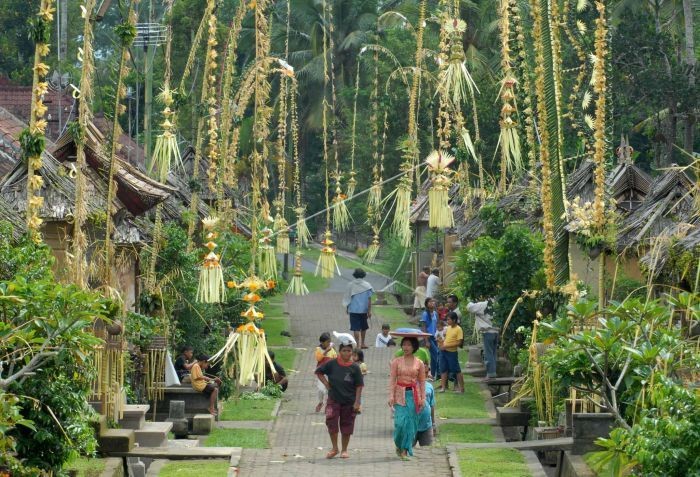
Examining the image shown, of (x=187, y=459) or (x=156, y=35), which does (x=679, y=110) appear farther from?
(x=187, y=459)

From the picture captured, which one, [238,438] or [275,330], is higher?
[275,330]

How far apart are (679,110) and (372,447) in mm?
18277

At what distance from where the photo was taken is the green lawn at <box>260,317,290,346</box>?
104 ft

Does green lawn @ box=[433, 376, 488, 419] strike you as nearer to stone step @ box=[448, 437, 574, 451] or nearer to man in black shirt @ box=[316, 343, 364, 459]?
stone step @ box=[448, 437, 574, 451]

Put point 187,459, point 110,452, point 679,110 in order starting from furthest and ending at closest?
point 679,110
point 187,459
point 110,452

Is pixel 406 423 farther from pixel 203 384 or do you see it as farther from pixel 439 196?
pixel 439 196

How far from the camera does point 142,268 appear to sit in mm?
20250

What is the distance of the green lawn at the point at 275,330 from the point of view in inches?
1246

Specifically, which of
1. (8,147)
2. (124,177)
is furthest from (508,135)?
(8,147)

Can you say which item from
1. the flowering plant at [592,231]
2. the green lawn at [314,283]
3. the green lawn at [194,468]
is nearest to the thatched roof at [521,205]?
the flowering plant at [592,231]

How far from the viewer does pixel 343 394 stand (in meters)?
16.6

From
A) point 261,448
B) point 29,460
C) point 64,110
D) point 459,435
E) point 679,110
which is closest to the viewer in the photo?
point 29,460

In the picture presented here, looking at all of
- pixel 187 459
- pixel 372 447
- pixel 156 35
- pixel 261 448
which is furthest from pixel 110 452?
pixel 156 35

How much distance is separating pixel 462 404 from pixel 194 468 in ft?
24.7
